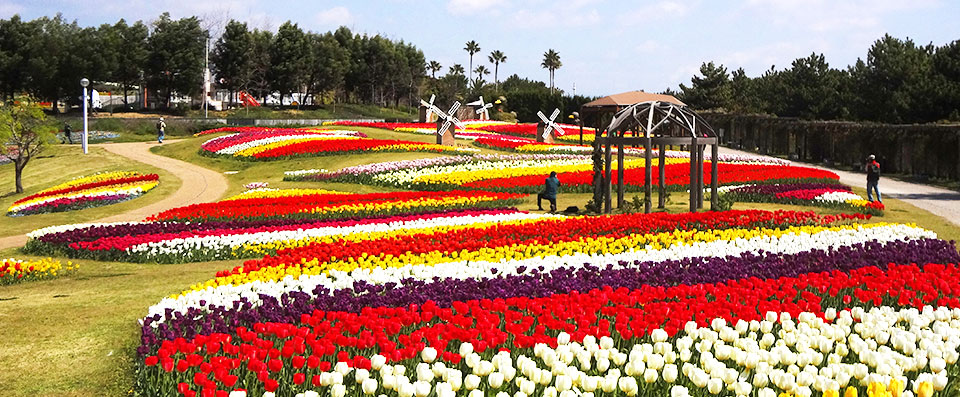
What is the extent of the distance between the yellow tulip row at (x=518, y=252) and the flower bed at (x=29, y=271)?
13.9 ft

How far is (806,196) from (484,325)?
58.7 feet

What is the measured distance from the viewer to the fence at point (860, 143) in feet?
112

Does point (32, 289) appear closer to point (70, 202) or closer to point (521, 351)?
point (521, 351)

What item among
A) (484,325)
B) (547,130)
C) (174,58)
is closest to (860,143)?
Answer: (547,130)

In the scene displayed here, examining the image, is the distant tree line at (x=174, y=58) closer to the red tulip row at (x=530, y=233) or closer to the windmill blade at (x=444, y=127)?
the windmill blade at (x=444, y=127)

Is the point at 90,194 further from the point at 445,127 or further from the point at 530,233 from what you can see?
the point at 445,127

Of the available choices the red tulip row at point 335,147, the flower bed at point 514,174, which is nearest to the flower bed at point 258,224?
the flower bed at point 514,174

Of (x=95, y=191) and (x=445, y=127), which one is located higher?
(x=445, y=127)

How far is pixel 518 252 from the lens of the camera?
1323cm

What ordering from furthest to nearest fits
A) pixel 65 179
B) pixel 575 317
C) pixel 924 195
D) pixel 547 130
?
1. pixel 547 130
2. pixel 65 179
3. pixel 924 195
4. pixel 575 317

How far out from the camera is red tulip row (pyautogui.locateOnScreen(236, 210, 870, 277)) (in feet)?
42.5

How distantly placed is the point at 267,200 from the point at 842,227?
1470 cm

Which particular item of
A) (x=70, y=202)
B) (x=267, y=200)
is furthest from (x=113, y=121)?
(x=267, y=200)

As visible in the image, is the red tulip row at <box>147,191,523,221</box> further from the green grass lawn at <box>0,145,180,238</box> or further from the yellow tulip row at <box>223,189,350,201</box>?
the green grass lawn at <box>0,145,180,238</box>
